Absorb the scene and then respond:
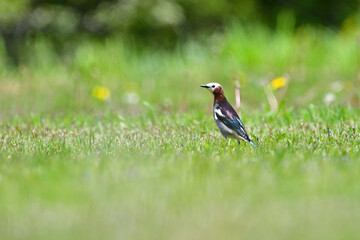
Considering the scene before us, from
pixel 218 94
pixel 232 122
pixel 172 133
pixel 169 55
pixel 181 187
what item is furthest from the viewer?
pixel 169 55

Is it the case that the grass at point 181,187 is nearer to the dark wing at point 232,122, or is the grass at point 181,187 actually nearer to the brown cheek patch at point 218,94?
the dark wing at point 232,122

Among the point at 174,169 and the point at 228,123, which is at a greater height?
the point at 228,123

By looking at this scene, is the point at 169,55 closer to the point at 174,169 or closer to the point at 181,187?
the point at 174,169

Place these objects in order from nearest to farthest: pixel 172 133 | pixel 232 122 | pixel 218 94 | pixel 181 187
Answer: pixel 181 187 < pixel 232 122 < pixel 218 94 < pixel 172 133

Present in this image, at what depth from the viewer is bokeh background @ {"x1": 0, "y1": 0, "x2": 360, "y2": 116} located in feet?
32.2

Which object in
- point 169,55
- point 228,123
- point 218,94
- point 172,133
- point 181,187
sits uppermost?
point 169,55

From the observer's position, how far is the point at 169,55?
546 inches

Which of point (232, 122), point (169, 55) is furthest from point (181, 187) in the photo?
point (169, 55)

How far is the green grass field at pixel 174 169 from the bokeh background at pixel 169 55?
0.29 ft

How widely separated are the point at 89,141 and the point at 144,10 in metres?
8.34

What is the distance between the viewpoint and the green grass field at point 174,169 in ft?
12.0

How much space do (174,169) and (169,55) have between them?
9.46 meters

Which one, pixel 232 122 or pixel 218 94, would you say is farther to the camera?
pixel 218 94

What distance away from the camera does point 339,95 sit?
9.59 metres
